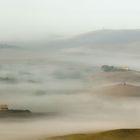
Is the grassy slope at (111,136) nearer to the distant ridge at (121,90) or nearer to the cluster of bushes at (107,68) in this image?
the distant ridge at (121,90)

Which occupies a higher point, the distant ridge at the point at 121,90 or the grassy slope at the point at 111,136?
the distant ridge at the point at 121,90

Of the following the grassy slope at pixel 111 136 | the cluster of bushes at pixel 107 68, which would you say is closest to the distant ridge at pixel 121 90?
the cluster of bushes at pixel 107 68

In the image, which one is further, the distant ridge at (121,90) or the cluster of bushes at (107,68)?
the cluster of bushes at (107,68)

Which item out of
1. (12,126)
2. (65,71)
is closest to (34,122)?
(12,126)

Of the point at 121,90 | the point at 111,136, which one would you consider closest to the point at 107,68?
the point at 121,90

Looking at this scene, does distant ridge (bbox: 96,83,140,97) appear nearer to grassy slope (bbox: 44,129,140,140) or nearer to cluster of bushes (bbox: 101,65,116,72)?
cluster of bushes (bbox: 101,65,116,72)

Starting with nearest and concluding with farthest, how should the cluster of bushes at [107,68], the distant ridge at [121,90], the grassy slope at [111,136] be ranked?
1. the grassy slope at [111,136]
2. the distant ridge at [121,90]
3. the cluster of bushes at [107,68]

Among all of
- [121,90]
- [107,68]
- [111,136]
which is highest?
[107,68]

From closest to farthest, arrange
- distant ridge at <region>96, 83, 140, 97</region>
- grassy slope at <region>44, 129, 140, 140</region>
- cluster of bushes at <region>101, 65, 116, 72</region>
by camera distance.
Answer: grassy slope at <region>44, 129, 140, 140</region> < distant ridge at <region>96, 83, 140, 97</region> < cluster of bushes at <region>101, 65, 116, 72</region>

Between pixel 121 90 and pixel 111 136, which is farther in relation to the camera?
pixel 121 90

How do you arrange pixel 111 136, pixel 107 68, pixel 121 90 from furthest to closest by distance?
pixel 107 68 → pixel 121 90 → pixel 111 136

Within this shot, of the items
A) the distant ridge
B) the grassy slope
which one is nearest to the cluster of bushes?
the distant ridge

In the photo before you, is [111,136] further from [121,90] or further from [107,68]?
[107,68]

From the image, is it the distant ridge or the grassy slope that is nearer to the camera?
the grassy slope
